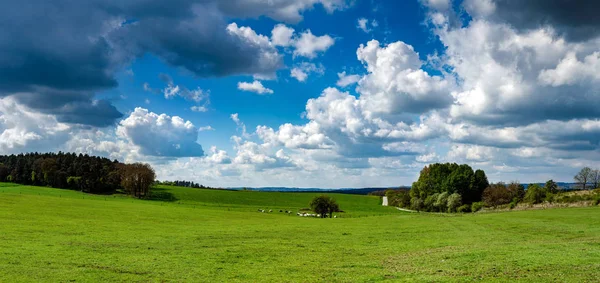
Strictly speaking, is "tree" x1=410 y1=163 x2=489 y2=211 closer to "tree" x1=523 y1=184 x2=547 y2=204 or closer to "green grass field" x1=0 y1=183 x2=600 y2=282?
"tree" x1=523 y1=184 x2=547 y2=204

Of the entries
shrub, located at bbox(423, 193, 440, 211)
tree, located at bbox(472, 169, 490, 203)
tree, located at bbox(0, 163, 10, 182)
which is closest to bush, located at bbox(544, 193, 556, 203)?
shrub, located at bbox(423, 193, 440, 211)

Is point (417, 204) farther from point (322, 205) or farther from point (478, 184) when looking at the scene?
point (322, 205)

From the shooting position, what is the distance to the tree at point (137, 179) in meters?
144

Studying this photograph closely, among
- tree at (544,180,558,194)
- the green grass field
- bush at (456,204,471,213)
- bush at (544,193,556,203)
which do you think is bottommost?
bush at (456,204,471,213)

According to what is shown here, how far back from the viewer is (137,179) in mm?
144375

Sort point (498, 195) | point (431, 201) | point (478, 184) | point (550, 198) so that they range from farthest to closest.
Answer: point (478, 184)
point (431, 201)
point (498, 195)
point (550, 198)

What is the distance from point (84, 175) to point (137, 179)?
3027 cm

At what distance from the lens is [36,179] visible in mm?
183750

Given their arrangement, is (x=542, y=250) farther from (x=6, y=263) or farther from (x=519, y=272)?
(x=6, y=263)

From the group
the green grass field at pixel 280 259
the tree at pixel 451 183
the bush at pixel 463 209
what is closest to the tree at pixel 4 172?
the tree at pixel 451 183

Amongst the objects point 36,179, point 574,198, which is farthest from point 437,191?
point 36,179

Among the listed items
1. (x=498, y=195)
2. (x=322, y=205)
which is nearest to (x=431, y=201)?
A: (x=498, y=195)

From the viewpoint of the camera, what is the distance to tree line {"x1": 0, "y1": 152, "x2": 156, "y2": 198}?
477ft

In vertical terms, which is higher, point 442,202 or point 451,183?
point 451,183
